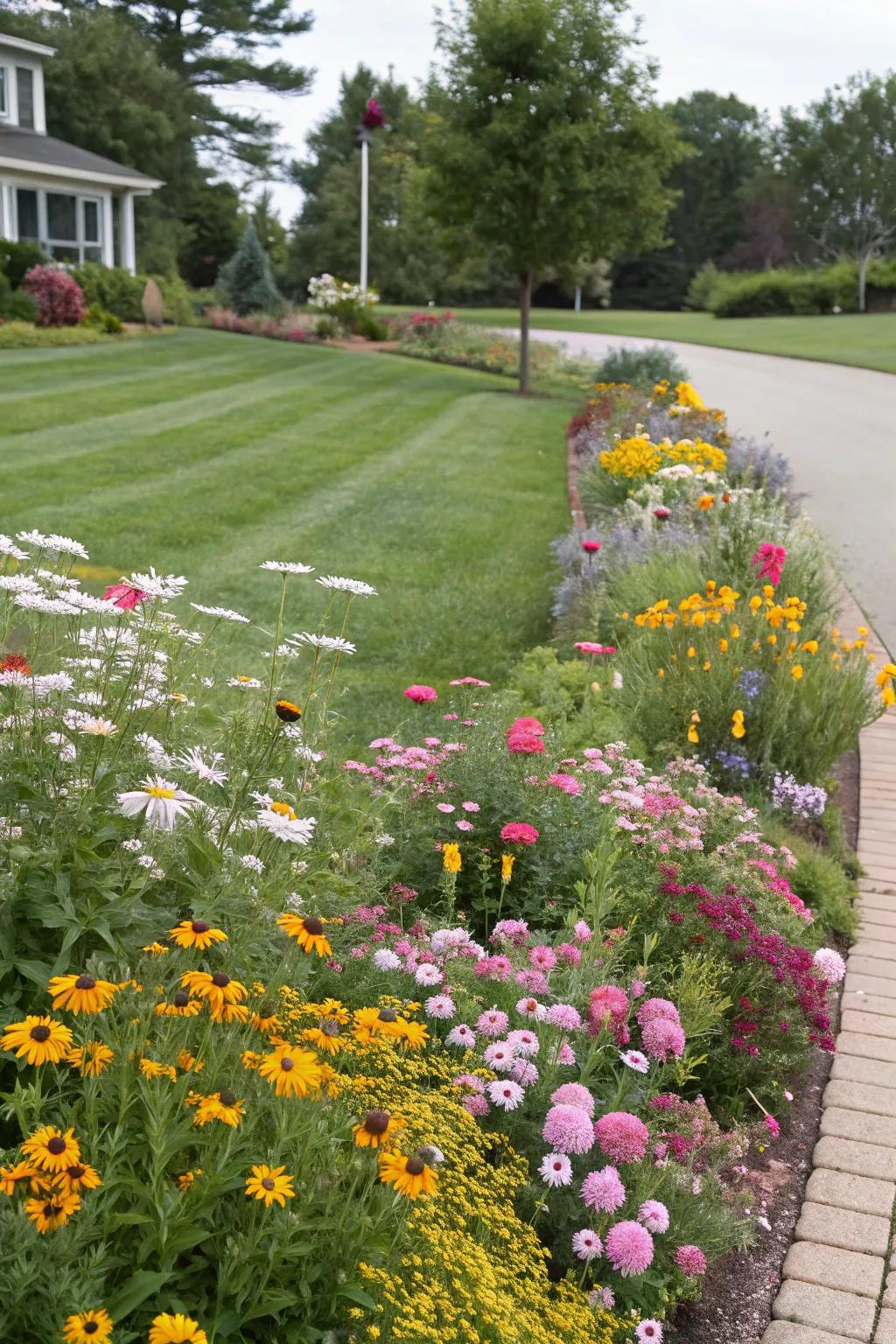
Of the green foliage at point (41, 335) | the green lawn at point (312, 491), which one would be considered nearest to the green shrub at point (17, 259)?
the green foliage at point (41, 335)

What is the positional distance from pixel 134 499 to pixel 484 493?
335cm

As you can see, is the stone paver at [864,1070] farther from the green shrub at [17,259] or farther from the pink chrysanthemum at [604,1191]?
the green shrub at [17,259]

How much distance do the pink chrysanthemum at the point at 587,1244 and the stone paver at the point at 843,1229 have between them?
77cm

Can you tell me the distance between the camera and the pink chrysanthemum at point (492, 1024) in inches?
109

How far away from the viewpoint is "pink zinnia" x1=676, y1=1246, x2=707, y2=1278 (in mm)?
2574

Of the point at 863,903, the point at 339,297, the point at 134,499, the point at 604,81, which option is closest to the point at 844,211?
the point at 339,297

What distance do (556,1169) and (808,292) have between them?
4598 cm

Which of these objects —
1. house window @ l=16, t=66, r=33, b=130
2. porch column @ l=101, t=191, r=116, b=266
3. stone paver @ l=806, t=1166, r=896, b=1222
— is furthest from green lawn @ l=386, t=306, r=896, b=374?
stone paver @ l=806, t=1166, r=896, b=1222

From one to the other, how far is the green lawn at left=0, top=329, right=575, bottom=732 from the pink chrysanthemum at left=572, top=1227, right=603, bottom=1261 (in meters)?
3.27

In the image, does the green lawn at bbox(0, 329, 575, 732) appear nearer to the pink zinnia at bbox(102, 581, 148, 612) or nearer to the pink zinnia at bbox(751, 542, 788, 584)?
the pink zinnia at bbox(751, 542, 788, 584)

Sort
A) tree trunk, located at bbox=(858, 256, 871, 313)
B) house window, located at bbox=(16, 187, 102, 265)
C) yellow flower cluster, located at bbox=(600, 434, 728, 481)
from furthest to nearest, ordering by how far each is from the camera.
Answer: tree trunk, located at bbox=(858, 256, 871, 313) < house window, located at bbox=(16, 187, 102, 265) < yellow flower cluster, located at bbox=(600, 434, 728, 481)

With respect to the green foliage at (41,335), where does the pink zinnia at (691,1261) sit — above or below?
below

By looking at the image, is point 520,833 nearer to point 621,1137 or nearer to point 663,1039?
point 663,1039

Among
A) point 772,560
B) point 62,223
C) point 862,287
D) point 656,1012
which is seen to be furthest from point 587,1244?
point 862,287
